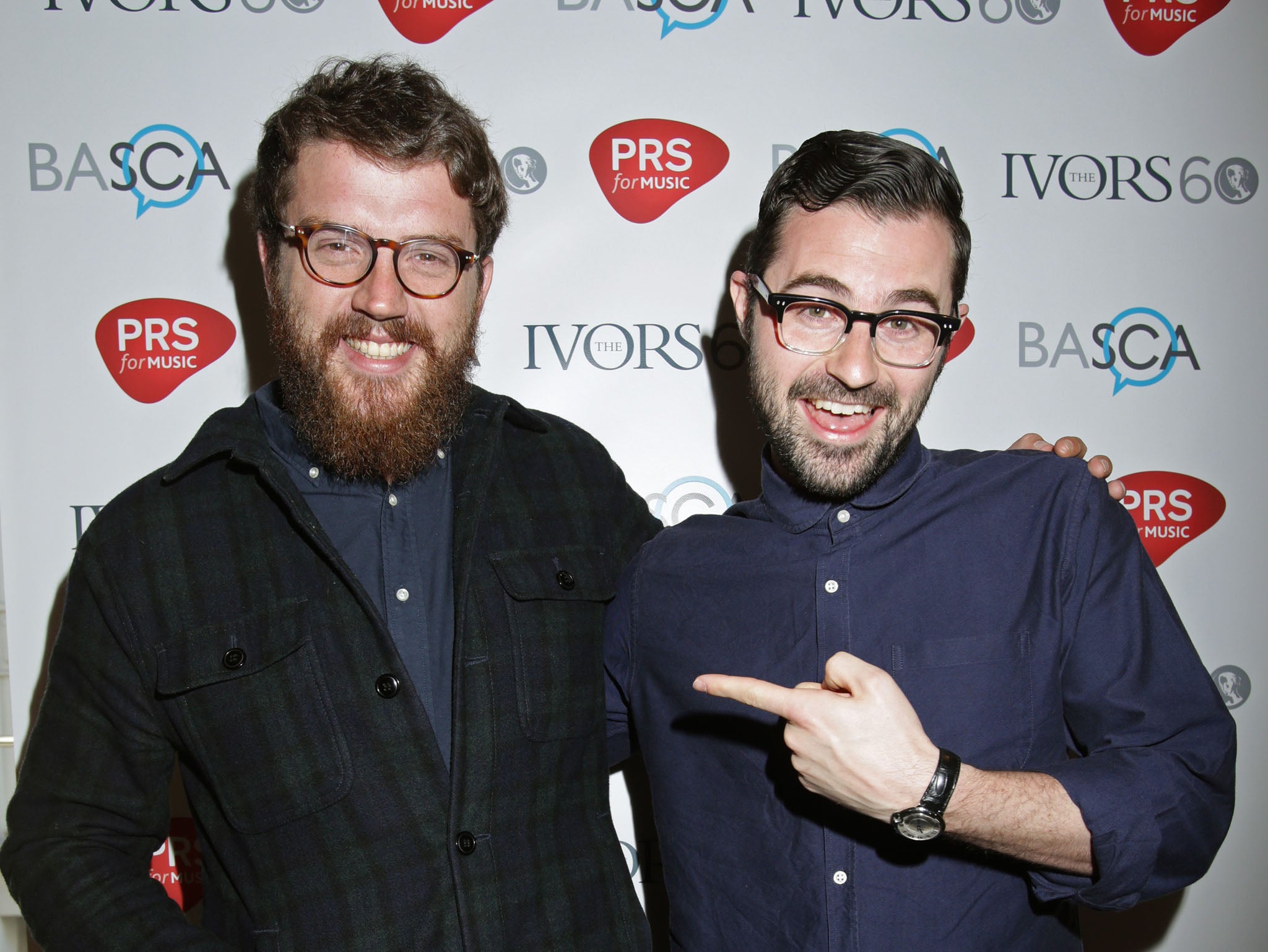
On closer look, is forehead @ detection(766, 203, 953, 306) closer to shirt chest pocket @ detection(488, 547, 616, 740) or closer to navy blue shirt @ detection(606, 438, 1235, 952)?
navy blue shirt @ detection(606, 438, 1235, 952)

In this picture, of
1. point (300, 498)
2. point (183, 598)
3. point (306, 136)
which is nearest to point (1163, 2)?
point (306, 136)

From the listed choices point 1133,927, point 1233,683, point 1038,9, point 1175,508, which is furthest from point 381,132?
point 1133,927

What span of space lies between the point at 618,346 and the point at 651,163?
0.44m

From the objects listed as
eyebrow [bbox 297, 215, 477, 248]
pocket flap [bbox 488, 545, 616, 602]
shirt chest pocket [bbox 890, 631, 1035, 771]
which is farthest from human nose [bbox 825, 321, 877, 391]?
eyebrow [bbox 297, 215, 477, 248]

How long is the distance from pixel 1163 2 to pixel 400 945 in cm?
263

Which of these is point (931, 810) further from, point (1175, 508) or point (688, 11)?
point (688, 11)

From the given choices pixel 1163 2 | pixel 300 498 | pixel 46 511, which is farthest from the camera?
pixel 1163 2

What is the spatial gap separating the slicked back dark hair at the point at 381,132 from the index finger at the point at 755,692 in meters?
0.88

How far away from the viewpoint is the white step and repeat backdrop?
1.98 meters

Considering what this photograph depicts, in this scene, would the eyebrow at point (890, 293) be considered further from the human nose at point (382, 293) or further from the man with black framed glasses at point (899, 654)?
the human nose at point (382, 293)

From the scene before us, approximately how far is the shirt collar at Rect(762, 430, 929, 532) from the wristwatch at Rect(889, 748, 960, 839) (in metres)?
0.45

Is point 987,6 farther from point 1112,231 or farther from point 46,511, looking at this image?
point 46,511

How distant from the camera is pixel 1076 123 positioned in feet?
6.99

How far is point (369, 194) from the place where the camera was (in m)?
1.43
